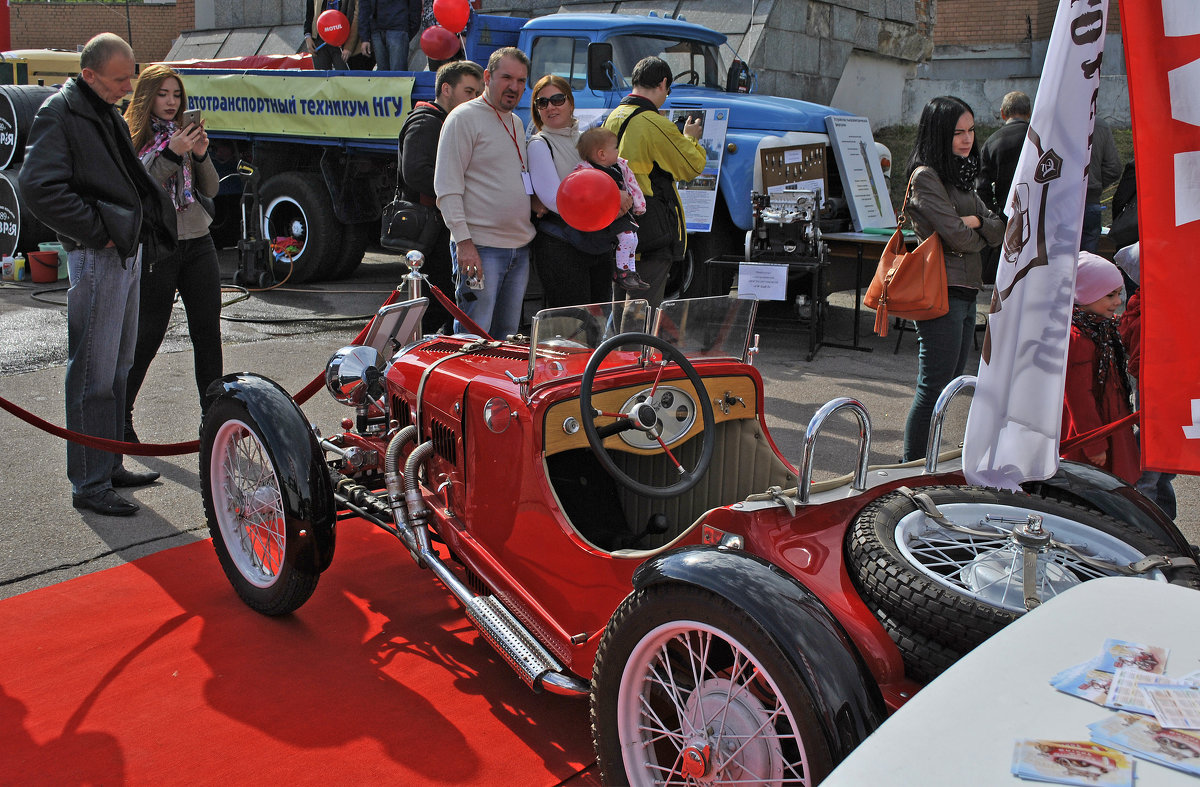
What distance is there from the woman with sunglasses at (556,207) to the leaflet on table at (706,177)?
2.89 meters

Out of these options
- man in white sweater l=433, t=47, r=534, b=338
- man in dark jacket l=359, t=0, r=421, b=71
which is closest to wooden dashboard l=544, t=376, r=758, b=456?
man in white sweater l=433, t=47, r=534, b=338

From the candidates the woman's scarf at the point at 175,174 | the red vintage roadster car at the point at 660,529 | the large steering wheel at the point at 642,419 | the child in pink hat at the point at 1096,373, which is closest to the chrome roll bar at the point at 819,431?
the red vintage roadster car at the point at 660,529

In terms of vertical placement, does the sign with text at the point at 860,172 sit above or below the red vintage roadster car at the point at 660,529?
above

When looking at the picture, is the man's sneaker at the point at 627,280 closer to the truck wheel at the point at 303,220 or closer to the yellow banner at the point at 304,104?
the yellow banner at the point at 304,104

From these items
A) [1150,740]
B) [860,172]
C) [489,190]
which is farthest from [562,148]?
[860,172]

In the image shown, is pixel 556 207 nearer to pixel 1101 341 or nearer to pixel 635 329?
pixel 635 329

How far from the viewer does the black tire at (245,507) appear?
334cm

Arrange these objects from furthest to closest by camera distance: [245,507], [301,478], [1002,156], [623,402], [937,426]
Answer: [1002,156] → [245,507] → [301,478] → [623,402] → [937,426]

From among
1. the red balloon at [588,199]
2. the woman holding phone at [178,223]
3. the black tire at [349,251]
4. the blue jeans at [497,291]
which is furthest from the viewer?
the black tire at [349,251]

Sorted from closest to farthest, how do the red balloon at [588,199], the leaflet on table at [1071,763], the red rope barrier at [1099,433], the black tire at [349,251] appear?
the leaflet on table at [1071,763] < the red rope barrier at [1099,433] < the red balloon at [588,199] < the black tire at [349,251]

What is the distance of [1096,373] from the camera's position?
348cm

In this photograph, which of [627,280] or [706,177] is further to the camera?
[706,177]

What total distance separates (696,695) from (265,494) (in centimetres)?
193

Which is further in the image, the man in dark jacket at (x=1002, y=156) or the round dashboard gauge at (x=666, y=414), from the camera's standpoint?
the man in dark jacket at (x=1002, y=156)
